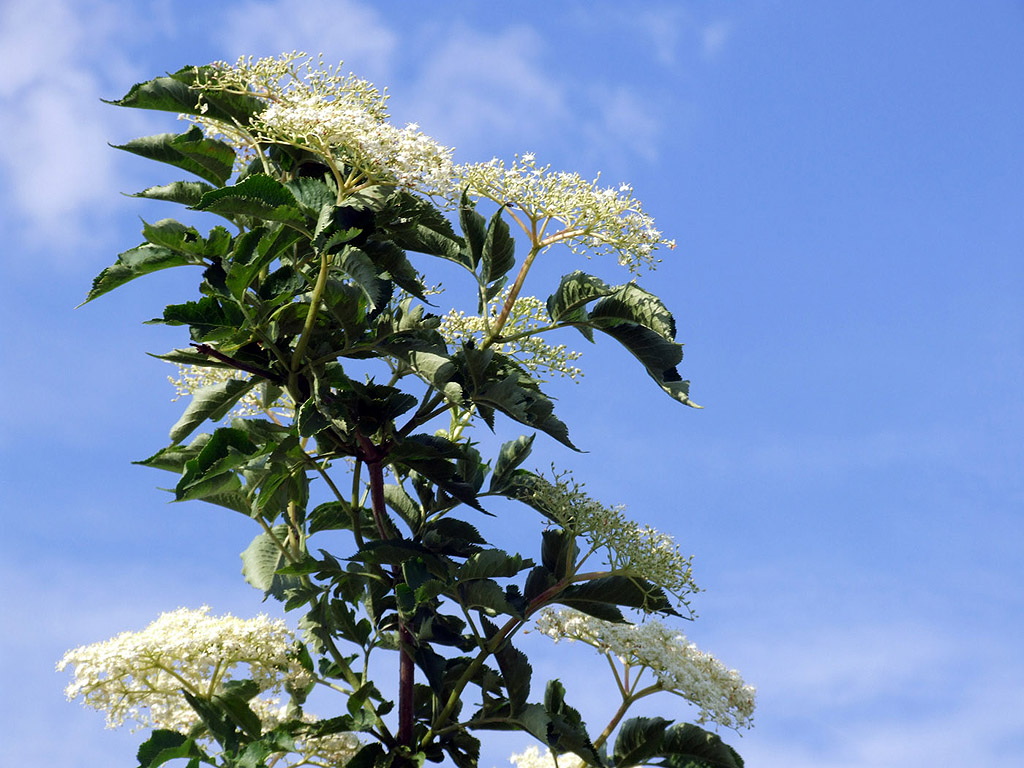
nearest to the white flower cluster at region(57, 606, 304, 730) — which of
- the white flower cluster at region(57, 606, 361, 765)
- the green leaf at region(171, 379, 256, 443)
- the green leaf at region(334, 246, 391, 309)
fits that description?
the white flower cluster at region(57, 606, 361, 765)

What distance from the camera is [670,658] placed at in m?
4.85

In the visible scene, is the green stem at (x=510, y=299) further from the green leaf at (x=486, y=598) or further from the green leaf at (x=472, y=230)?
the green leaf at (x=486, y=598)

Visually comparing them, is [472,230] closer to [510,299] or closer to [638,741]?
[510,299]

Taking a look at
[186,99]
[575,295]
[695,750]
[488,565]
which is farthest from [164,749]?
[186,99]

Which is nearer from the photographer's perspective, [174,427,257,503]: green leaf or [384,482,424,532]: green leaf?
[174,427,257,503]: green leaf

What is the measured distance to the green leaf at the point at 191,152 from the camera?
4.85 meters

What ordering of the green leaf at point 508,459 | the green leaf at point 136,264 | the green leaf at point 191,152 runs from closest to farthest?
the green leaf at point 136,264, the green leaf at point 191,152, the green leaf at point 508,459

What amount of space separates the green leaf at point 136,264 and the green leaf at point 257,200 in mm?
298

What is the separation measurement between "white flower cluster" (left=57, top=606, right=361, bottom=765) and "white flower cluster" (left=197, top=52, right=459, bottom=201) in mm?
2284

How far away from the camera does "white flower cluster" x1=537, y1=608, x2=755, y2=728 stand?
4773 millimetres

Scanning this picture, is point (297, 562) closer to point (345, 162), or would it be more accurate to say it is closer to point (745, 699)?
point (345, 162)

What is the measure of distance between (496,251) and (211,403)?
4.69 ft

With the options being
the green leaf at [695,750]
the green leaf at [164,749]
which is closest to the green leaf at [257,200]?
the green leaf at [164,749]

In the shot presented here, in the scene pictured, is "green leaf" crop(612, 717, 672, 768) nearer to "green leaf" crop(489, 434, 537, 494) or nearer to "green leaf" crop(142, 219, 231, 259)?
"green leaf" crop(489, 434, 537, 494)
